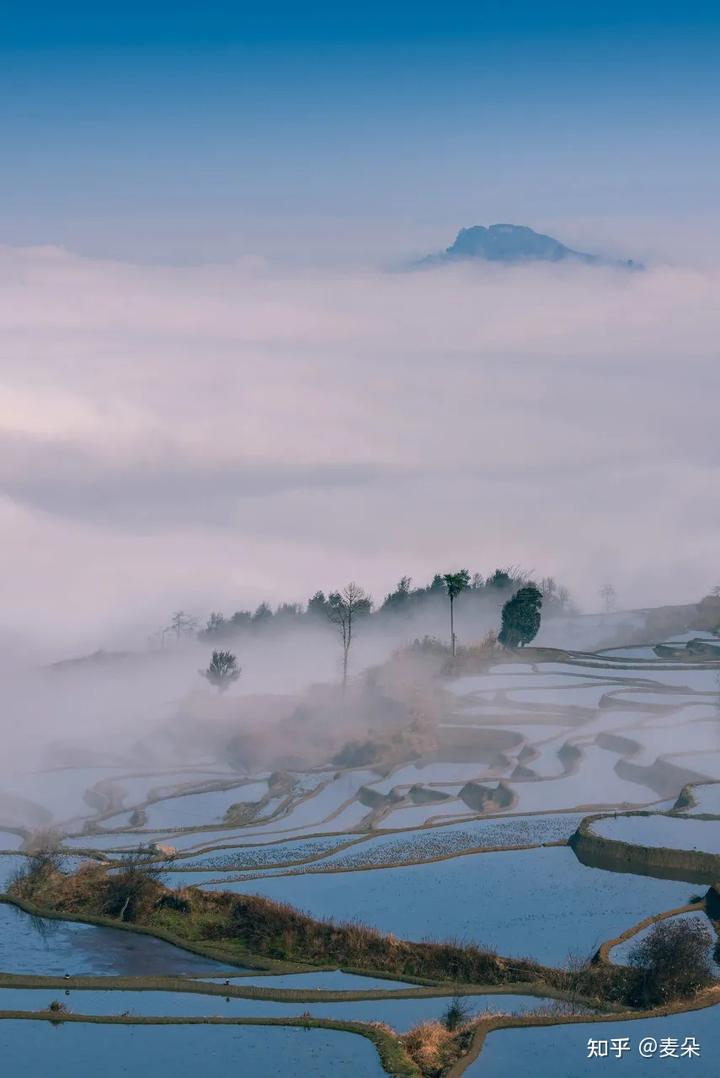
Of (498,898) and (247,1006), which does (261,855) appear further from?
(247,1006)

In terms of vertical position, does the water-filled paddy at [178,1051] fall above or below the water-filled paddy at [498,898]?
above

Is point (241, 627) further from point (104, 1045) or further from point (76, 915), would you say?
point (104, 1045)

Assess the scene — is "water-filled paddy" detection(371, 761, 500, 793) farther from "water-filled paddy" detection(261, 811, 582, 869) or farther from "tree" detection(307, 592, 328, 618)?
"tree" detection(307, 592, 328, 618)

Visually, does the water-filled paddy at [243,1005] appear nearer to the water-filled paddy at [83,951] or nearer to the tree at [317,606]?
the water-filled paddy at [83,951]

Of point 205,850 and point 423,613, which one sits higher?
point 423,613

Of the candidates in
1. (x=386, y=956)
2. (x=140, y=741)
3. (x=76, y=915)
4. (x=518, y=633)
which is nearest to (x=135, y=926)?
(x=76, y=915)

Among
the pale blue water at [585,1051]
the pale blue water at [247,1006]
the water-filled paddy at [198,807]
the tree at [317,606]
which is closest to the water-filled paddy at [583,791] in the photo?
the water-filled paddy at [198,807]

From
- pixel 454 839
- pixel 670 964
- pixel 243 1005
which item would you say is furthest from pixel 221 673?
pixel 243 1005
